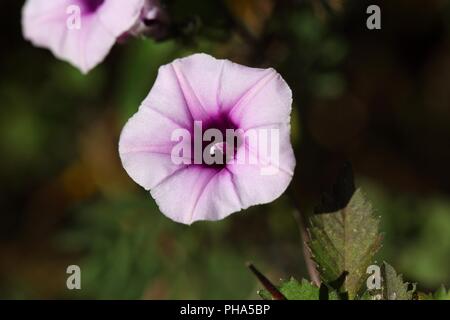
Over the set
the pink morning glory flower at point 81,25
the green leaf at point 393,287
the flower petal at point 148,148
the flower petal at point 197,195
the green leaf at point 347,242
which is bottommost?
the green leaf at point 393,287

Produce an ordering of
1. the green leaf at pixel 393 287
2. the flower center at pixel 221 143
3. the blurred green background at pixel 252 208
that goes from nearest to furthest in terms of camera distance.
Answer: the green leaf at pixel 393 287 < the flower center at pixel 221 143 < the blurred green background at pixel 252 208

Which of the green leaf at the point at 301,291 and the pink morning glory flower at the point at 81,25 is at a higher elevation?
the pink morning glory flower at the point at 81,25

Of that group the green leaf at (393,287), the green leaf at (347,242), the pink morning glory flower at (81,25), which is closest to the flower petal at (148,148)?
the pink morning glory flower at (81,25)

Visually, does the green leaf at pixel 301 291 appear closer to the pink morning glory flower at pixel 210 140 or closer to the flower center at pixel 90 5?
the pink morning glory flower at pixel 210 140
